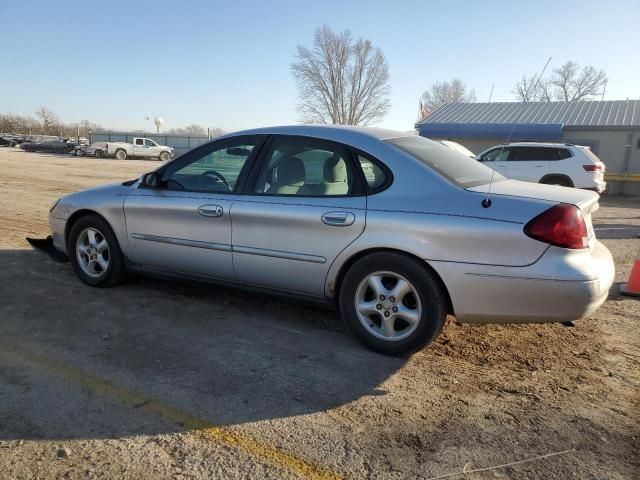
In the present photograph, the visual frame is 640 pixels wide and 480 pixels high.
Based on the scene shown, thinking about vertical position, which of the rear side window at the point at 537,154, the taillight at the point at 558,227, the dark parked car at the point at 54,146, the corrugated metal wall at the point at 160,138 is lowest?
the taillight at the point at 558,227

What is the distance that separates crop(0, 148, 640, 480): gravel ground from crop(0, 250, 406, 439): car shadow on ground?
0.05 feet

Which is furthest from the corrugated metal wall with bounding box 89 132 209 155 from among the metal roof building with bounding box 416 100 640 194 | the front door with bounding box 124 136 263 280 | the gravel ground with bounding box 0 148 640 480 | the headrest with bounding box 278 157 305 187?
the headrest with bounding box 278 157 305 187

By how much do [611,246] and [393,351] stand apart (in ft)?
20.6

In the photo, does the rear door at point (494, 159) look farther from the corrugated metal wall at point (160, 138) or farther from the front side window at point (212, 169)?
the corrugated metal wall at point (160, 138)

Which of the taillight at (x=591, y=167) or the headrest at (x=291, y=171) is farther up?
the taillight at (x=591, y=167)

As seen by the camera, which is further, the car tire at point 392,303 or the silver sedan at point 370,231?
the car tire at point 392,303

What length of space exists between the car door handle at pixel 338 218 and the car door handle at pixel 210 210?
986 mm

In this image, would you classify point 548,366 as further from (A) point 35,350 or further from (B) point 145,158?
(B) point 145,158

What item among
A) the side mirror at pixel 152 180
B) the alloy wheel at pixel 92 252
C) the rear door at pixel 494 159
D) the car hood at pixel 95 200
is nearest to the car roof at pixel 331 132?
the side mirror at pixel 152 180

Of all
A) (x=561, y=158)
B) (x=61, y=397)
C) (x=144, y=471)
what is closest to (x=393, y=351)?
(x=144, y=471)

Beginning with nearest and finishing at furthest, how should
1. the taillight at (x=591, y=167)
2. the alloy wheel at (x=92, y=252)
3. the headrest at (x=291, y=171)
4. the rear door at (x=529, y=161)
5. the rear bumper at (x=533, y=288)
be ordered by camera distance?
the rear bumper at (x=533, y=288) → the headrest at (x=291, y=171) → the alloy wheel at (x=92, y=252) → the taillight at (x=591, y=167) → the rear door at (x=529, y=161)

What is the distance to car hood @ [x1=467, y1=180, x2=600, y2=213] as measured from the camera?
10.7 feet

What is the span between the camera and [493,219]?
3166 millimetres

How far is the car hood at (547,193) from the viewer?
129 inches
